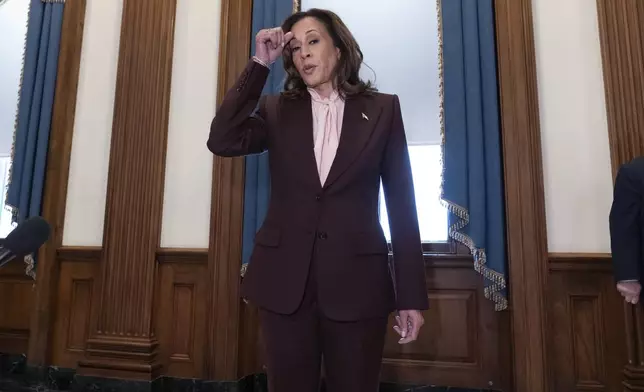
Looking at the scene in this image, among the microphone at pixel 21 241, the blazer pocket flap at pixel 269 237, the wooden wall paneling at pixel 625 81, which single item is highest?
the wooden wall paneling at pixel 625 81

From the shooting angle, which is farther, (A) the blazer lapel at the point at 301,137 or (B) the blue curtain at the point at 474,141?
(B) the blue curtain at the point at 474,141

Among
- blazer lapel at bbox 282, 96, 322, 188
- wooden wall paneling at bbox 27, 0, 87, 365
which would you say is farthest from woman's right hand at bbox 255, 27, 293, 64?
wooden wall paneling at bbox 27, 0, 87, 365

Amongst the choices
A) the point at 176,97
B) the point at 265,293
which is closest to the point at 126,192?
the point at 176,97

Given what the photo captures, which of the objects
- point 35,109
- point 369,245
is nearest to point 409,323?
point 369,245

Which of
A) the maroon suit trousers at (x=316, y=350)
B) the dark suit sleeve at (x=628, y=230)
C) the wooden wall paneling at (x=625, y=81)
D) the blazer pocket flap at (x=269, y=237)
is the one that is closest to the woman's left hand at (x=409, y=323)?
the maroon suit trousers at (x=316, y=350)

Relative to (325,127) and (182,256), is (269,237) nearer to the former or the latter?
(325,127)

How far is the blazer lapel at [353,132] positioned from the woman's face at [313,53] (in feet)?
0.30

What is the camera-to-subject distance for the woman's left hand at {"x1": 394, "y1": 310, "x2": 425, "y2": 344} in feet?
3.50

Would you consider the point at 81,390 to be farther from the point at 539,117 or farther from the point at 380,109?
the point at 539,117

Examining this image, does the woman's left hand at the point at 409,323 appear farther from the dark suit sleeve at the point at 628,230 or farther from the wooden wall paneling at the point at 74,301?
the wooden wall paneling at the point at 74,301

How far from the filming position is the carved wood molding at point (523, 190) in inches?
85.5

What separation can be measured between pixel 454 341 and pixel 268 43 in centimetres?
184

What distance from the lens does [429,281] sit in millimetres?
2385

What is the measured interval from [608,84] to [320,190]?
74.9 inches
